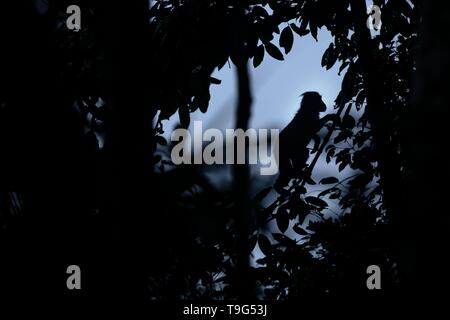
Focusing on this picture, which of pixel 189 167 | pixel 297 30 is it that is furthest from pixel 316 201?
pixel 189 167

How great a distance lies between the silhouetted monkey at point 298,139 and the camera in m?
4.07

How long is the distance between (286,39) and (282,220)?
1.14 m

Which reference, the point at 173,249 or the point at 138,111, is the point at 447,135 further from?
the point at 173,249

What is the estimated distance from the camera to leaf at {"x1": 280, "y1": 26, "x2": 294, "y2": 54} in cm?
391

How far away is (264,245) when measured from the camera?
3488 mm

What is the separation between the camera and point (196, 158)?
2.24 m

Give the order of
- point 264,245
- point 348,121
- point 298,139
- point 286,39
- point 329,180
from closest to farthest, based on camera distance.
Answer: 1. point 264,245
2. point 286,39
3. point 329,180
4. point 348,121
5. point 298,139

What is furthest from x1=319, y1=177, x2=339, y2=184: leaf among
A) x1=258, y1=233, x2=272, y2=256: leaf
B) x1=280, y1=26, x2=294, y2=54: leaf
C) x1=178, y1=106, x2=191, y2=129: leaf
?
x1=178, y1=106, x2=191, y2=129: leaf

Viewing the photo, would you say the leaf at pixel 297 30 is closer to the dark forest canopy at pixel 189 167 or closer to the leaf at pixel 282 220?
the dark forest canopy at pixel 189 167

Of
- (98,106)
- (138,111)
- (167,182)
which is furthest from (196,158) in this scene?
(98,106)

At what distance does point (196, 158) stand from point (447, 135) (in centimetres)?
107

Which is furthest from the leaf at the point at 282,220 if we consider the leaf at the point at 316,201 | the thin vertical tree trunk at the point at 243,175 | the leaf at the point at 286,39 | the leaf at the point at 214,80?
the thin vertical tree trunk at the point at 243,175

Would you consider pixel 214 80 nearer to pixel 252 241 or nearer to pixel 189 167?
pixel 252 241

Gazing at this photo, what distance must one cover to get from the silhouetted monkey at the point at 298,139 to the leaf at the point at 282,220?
202 mm
